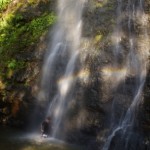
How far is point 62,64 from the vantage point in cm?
1407

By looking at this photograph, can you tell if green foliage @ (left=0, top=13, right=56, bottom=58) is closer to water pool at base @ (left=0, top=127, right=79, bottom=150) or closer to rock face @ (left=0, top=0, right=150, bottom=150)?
rock face @ (left=0, top=0, right=150, bottom=150)

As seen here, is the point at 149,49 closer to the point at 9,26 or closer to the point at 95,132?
the point at 95,132

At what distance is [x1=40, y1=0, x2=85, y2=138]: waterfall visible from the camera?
13539mm

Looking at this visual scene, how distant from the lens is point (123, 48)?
12.8m

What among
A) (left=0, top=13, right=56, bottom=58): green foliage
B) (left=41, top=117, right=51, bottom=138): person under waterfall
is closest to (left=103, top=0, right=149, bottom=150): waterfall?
(left=41, top=117, right=51, bottom=138): person under waterfall

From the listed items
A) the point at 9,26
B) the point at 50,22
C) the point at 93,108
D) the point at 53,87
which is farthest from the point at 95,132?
the point at 9,26

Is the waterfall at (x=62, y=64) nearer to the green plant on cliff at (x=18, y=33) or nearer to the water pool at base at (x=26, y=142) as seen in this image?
the water pool at base at (x=26, y=142)

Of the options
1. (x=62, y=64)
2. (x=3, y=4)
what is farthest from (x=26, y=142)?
(x=3, y=4)

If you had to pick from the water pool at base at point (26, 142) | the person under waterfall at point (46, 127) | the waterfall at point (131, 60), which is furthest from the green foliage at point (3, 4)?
the person under waterfall at point (46, 127)

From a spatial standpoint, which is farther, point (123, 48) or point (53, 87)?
point (53, 87)

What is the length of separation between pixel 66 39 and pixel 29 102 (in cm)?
285

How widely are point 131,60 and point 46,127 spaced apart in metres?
3.85

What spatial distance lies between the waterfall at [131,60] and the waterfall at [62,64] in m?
1.71

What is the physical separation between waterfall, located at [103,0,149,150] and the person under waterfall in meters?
2.42
